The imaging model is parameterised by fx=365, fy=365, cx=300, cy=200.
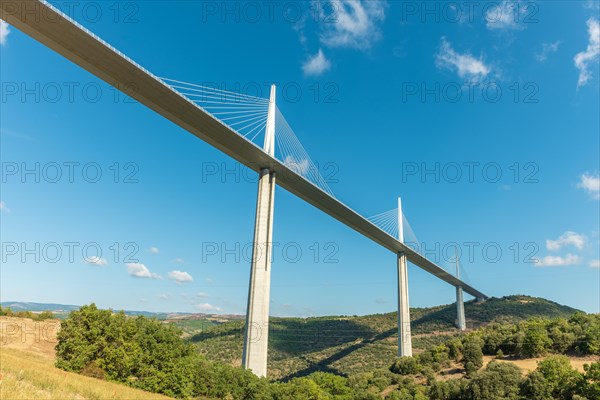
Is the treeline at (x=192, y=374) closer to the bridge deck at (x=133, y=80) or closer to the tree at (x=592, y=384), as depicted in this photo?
the tree at (x=592, y=384)

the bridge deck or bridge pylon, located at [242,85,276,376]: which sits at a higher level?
the bridge deck

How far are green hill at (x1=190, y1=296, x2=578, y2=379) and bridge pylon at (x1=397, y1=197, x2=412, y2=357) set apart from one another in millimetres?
4163

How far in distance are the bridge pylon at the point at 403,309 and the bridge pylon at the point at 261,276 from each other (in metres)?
35.0

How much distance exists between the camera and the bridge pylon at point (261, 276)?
1265 inches

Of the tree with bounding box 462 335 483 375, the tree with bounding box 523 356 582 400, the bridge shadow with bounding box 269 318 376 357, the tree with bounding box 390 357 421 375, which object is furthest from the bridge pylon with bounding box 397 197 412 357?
the tree with bounding box 523 356 582 400

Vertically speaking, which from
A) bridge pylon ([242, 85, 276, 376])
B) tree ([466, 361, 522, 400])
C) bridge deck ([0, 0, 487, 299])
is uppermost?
bridge deck ([0, 0, 487, 299])

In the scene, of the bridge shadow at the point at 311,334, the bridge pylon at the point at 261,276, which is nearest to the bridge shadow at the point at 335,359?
the bridge shadow at the point at 311,334

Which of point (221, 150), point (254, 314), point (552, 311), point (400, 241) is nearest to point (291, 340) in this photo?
point (400, 241)

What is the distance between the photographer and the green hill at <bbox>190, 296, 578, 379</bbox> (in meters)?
61.5

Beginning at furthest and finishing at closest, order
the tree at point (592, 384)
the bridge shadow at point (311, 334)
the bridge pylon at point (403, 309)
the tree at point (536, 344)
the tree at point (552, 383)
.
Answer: the bridge shadow at point (311, 334) → the bridge pylon at point (403, 309) → the tree at point (536, 344) → the tree at point (552, 383) → the tree at point (592, 384)

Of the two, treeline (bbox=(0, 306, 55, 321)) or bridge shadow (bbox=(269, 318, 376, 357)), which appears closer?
treeline (bbox=(0, 306, 55, 321))

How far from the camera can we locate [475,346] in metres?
39.8

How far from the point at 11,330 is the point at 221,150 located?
100 ft

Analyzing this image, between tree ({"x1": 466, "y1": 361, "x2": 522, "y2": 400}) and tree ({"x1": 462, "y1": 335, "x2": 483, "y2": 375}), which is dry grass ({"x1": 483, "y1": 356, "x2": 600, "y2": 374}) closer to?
tree ({"x1": 462, "y1": 335, "x2": 483, "y2": 375})
